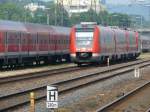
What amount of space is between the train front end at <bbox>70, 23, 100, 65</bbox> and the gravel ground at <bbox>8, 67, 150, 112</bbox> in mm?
14754

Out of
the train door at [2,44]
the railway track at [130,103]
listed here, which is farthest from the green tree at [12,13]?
the railway track at [130,103]

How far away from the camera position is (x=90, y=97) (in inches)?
842

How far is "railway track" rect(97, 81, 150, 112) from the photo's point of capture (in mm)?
17684

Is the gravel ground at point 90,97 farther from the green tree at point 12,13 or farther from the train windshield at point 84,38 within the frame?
the green tree at point 12,13

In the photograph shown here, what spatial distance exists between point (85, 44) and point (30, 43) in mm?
4015

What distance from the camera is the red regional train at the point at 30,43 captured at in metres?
38.5

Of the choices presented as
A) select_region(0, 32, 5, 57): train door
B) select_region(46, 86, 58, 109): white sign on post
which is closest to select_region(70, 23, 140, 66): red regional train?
select_region(0, 32, 5, 57): train door

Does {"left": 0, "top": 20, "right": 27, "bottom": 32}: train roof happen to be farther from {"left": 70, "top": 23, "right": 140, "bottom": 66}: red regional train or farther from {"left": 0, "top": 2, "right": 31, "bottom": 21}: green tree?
{"left": 0, "top": 2, "right": 31, "bottom": 21}: green tree

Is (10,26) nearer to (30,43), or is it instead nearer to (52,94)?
(30,43)

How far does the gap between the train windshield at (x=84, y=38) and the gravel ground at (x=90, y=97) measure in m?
15.1

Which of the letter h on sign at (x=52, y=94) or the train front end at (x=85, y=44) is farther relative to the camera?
the train front end at (x=85, y=44)

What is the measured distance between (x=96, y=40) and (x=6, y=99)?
25100mm

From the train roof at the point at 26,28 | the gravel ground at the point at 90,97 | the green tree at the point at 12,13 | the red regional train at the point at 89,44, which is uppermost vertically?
the green tree at the point at 12,13

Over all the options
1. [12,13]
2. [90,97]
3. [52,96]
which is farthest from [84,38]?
[12,13]
